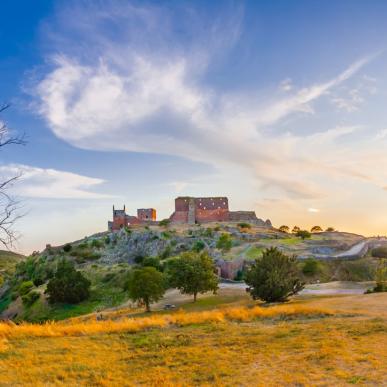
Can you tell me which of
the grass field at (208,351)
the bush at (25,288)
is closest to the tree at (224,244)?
the bush at (25,288)

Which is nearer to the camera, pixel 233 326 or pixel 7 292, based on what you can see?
pixel 233 326

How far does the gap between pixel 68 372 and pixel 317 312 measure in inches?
506

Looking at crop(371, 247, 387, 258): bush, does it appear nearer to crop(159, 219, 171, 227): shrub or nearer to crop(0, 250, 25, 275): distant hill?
crop(159, 219, 171, 227): shrub

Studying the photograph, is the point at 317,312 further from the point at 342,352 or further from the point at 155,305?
the point at 155,305

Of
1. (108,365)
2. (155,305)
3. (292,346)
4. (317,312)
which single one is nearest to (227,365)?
(292,346)

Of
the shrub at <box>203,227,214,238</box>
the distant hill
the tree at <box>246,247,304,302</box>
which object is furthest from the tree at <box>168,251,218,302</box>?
the distant hill

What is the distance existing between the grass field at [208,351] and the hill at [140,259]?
99.5 feet

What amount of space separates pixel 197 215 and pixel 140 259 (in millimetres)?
A: 32500

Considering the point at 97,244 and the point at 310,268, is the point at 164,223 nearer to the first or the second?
the point at 97,244

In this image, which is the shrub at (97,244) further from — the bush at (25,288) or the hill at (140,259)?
the bush at (25,288)

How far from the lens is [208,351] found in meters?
12.1

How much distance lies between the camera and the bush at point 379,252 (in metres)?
55.8

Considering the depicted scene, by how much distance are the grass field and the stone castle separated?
85.0m

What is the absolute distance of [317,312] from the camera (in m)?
18.8
